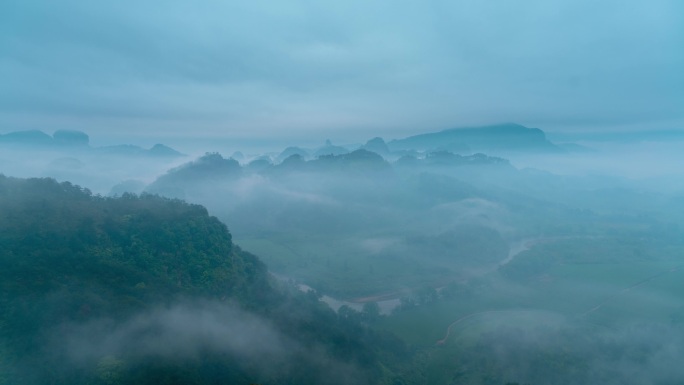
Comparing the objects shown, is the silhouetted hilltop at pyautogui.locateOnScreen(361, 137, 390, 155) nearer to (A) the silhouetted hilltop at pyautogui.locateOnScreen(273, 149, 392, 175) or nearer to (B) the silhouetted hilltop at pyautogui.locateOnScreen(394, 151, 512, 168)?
(B) the silhouetted hilltop at pyautogui.locateOnScreen(394, 151, 512, 168)

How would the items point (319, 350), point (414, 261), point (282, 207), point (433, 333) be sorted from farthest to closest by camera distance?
point (282, 207) → point (414, 261) → point (433, 333) → point (319, 350)

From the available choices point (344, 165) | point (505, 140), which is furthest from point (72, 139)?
point (505, 140)

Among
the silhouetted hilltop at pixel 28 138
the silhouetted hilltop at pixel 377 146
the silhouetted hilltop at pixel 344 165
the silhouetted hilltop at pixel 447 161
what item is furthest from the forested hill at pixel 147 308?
the silhouetted hilltop at pixel 377 146

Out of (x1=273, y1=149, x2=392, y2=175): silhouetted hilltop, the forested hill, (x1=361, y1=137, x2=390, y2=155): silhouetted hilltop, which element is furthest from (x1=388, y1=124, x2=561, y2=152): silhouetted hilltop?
the forested hill

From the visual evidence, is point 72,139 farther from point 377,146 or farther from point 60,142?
point 377,146

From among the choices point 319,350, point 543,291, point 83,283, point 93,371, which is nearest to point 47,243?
point 83,283

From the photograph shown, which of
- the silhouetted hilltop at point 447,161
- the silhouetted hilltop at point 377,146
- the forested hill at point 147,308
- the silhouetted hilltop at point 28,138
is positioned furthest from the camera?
the silhouetted hilltop at point 377,146

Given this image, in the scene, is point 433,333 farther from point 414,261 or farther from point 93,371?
point 93,371

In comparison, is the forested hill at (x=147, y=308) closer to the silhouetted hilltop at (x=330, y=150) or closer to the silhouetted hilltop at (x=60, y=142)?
the silhouetted hilltop at (x=60, y=142)
